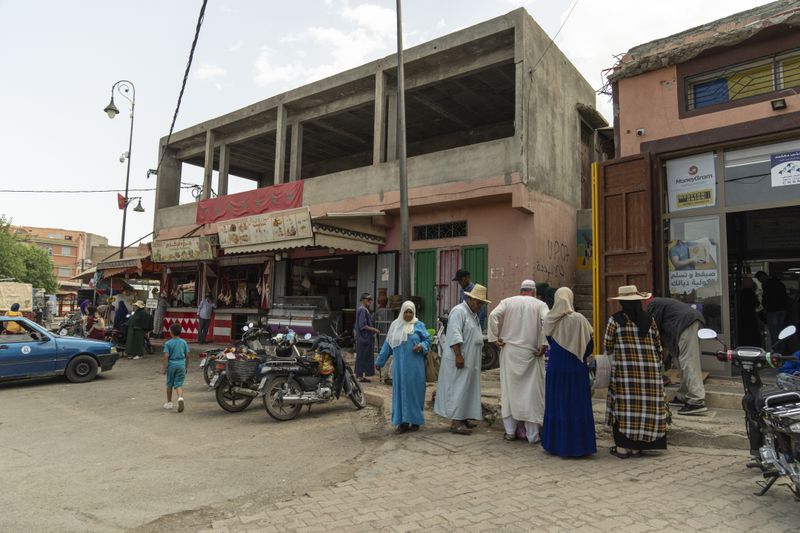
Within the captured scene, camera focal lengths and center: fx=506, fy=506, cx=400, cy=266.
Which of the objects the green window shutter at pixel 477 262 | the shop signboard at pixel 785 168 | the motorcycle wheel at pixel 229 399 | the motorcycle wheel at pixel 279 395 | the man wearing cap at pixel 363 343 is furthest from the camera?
the green window shutter at pixel 477 262

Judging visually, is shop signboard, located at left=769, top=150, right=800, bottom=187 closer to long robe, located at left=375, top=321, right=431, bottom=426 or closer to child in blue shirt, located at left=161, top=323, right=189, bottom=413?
long robe, located at left=375, top=321, right=431, bottom=426

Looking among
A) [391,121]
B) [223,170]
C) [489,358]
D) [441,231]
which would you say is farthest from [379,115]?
[223,170]

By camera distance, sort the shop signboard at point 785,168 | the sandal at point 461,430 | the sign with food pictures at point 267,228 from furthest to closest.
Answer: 1. the sign with food pictures at point 267,228
2. the shop signboard at point 785,168
3. the sandal at point 461,430

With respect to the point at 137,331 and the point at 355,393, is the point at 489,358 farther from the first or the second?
the point at 137,331

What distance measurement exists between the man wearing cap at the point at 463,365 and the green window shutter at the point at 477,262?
215 inches

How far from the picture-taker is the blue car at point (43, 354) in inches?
366

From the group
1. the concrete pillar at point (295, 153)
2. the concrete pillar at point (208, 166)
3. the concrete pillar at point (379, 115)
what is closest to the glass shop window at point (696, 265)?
the concrete pillar at point (379, 115)

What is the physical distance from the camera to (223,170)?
57.9 ft

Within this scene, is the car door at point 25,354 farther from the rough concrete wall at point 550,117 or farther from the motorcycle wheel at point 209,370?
the rough concrete wall at point 550,117

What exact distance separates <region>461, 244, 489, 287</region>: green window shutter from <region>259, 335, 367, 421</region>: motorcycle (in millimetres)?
4805

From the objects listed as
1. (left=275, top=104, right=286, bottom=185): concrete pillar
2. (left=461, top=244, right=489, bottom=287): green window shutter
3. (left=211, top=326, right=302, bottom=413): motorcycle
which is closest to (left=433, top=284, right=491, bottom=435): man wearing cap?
(left=211, top=326, right=302, bottom=413): motorcycle

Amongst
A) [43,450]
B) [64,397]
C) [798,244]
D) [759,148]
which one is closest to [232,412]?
[43,450]

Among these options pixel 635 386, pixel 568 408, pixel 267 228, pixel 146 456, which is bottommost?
pixel 146 456

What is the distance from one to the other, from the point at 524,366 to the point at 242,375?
13.5ft
